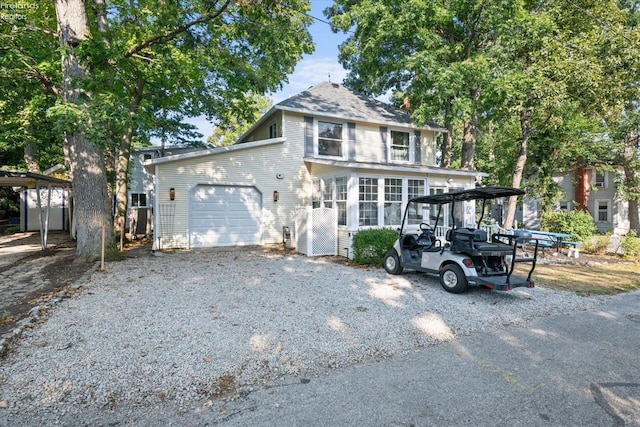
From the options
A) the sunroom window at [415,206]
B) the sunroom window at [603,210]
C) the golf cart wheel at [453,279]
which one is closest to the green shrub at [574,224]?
the sunroom window at [415,206]

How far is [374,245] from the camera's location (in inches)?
345

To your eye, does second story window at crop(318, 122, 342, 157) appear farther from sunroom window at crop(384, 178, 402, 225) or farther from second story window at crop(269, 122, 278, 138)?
sunroom window at crop(384, 178, 402, 225)

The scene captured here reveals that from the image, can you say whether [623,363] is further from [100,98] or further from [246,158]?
[246,158]

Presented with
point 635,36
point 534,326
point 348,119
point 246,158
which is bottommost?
point 534,326

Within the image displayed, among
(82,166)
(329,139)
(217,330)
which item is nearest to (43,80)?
(82,166)

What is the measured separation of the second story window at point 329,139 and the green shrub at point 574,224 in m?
9.76

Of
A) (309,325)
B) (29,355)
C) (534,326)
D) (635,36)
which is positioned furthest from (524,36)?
(29,355)

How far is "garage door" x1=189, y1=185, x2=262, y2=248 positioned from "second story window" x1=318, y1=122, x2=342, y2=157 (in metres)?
3.18

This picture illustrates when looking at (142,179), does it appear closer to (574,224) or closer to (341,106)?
(341,106)

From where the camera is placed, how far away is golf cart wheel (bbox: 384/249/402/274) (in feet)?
25.3

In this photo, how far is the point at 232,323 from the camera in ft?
15.0

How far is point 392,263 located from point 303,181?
6.20 m

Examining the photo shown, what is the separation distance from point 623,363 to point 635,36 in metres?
13.3

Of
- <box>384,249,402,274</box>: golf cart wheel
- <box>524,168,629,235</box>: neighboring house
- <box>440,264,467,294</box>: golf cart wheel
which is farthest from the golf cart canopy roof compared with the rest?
<box>524,168,629,235</box>: neighboring house
